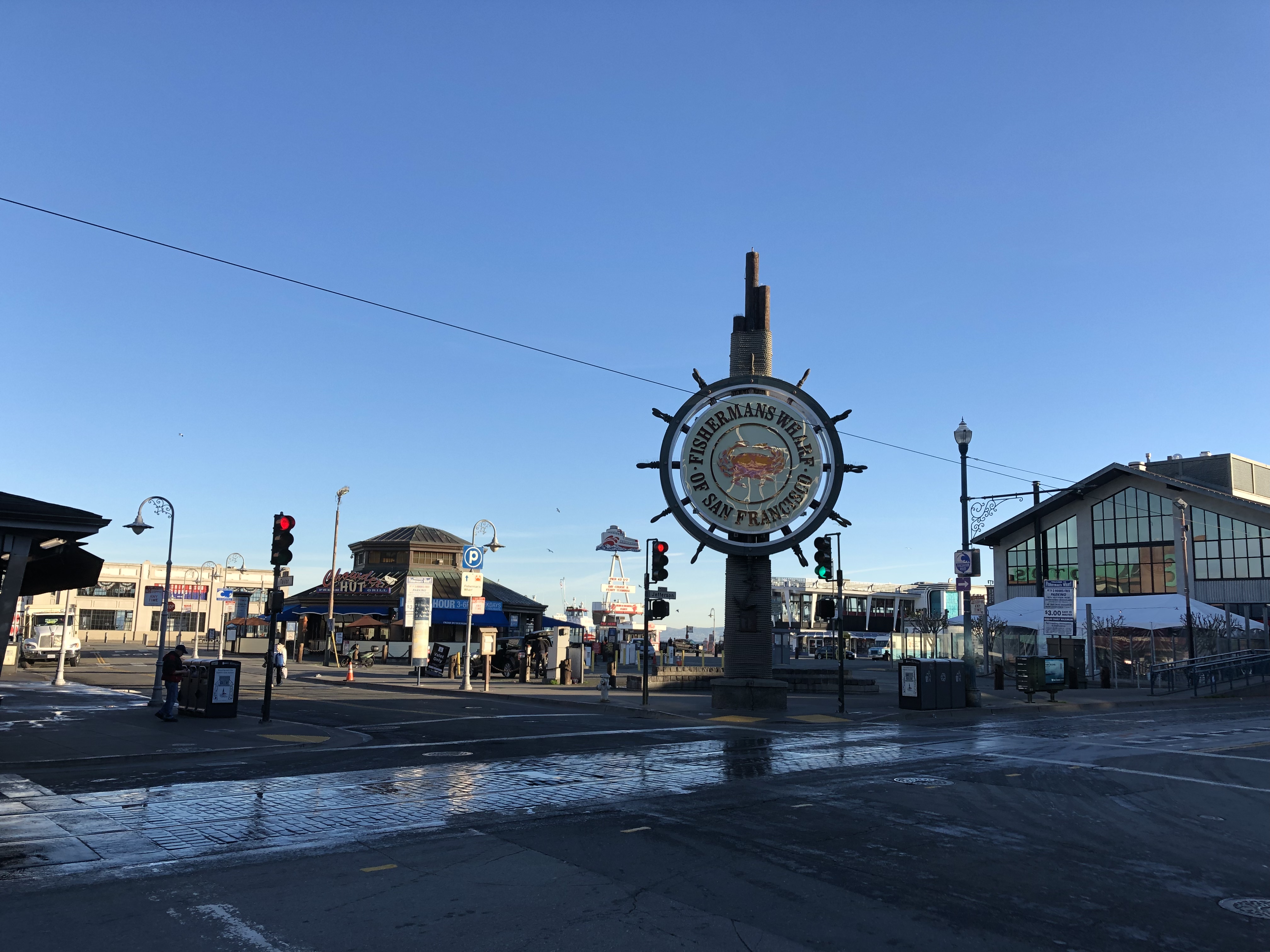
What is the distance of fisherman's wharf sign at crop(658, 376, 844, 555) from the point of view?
86.4ft

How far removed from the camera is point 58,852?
8086mm

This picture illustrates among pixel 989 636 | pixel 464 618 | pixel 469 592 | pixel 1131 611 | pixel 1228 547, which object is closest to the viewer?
pixel 469 592

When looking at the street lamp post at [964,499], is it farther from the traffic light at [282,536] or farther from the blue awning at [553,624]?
the blue awning at [553,624]

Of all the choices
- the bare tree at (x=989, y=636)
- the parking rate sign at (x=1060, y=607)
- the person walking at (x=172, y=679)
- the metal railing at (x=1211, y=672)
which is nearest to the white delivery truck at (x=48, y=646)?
the person walking at (x=172, y=679)

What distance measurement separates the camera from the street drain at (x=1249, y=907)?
700 centimetres

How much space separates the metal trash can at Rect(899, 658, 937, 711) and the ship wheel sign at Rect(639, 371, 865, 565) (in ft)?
14.9

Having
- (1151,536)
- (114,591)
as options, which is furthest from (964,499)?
(114,591)

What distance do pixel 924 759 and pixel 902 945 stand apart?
10361 millimetres

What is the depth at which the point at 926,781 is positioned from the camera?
1318cm

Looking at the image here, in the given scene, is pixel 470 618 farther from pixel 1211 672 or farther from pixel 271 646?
pixel 1211 672

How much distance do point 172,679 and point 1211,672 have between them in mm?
39849

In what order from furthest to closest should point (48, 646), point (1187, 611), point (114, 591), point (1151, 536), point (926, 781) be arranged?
point (114, 591), point (1151, 536), point (48, 646), point (1187, 611), point (926, 781)

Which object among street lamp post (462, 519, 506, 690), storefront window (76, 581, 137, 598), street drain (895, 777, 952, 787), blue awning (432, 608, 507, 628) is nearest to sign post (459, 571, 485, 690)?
street lamp post (462, 519, 506, 690)

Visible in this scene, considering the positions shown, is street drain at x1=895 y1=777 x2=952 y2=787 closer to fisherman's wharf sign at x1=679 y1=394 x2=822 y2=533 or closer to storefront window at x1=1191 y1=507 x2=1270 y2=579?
fisherman's wharf sign at x1=679 y1=394 x2=822 y2=533
